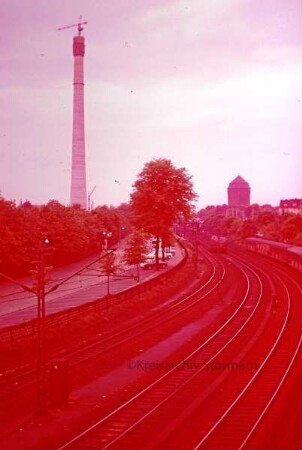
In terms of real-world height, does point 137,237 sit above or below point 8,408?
above

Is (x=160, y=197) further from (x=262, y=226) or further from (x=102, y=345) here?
(x=262, y=226)

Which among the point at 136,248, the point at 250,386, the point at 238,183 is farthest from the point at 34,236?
the point at 238,183

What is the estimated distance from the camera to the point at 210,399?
14.1 m

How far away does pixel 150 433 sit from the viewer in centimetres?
1188

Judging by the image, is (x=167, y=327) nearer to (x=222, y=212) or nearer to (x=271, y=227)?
(x=271, y=227)

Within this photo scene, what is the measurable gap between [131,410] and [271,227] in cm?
5683

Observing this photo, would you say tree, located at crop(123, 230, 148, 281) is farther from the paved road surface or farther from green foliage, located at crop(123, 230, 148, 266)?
the paved road surface

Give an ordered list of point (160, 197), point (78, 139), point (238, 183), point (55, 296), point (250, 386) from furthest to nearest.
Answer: point (238, 183) → point (78, 139) → point (160, 197) → point (55, 296) → point (250, 386)

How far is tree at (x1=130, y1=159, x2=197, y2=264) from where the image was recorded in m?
32.8

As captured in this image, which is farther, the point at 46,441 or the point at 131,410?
the point at 131,410

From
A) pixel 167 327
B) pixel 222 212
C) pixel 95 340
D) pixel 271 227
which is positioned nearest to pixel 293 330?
pixel 167 327

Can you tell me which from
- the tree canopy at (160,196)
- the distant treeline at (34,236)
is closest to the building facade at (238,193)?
the distant treeline at (34,236)

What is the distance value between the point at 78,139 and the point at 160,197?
43.9 meters

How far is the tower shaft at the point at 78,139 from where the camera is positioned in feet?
228
